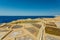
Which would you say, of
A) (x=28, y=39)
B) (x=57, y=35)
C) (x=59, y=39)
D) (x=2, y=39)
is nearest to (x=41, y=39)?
(x=28, y=39)

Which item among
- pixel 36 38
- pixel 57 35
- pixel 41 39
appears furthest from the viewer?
pixel 57 35

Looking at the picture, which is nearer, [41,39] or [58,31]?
[41,39]

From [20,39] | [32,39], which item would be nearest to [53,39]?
[32,39]

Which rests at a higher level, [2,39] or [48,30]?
[48,30]

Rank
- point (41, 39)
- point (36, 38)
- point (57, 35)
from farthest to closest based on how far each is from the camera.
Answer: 1. point (57, 35)
2. point (36, 38)
3. point (41, 39)

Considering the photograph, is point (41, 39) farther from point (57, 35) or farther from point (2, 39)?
point (2, 39)

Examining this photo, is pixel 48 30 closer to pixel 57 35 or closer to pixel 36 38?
pixel 57 35

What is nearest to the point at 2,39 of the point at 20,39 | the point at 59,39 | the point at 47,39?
the point at 20,39

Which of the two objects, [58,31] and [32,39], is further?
[58,31]
